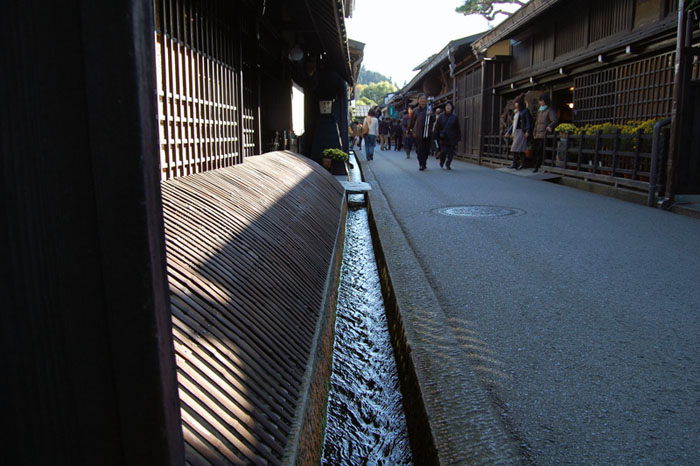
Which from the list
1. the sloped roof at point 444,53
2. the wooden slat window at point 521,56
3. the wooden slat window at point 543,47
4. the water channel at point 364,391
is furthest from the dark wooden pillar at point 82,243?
the sloped roof at point 444,53

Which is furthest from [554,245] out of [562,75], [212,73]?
[562,75]

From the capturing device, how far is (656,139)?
9.23 meters

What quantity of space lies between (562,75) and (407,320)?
42.7ft

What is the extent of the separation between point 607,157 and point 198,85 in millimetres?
9587

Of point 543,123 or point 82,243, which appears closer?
point 82,243

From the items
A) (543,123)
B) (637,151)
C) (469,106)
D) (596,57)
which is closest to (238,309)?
(637,151)

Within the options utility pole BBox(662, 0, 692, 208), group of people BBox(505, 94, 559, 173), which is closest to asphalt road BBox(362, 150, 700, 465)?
utility pole BBox(662, 0, 692, 208)

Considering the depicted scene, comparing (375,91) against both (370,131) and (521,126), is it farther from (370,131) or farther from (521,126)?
(521,126)

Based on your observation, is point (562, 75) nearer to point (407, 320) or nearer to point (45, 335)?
point (407, 320)

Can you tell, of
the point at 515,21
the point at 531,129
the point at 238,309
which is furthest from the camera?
the point at 531,129

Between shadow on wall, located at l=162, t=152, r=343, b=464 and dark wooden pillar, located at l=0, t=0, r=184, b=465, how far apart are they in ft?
1.46

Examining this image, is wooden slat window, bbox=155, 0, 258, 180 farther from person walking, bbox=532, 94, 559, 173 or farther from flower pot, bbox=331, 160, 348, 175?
person walking, bbox=532, 94, 559, 173

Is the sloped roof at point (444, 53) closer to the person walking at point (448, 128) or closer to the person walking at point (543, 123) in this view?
the person walking at point (448, 128)

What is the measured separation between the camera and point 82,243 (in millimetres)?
1085
